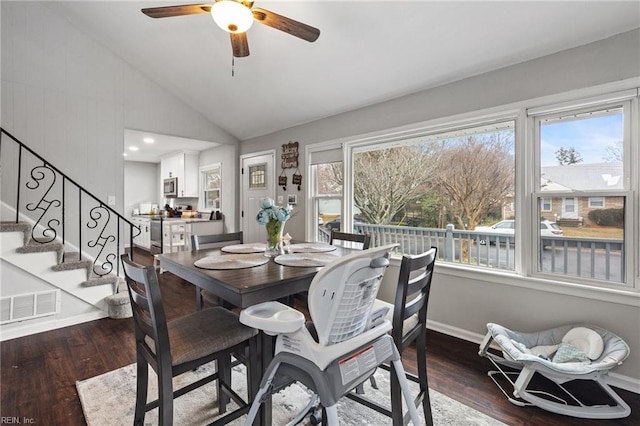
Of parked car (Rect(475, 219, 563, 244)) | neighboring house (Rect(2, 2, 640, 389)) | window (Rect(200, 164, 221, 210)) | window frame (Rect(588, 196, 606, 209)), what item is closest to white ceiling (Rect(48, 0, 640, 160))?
neighboring house (Rect(2, 2, 640, 389))

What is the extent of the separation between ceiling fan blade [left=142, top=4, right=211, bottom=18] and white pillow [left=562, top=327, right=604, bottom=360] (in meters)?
3.21

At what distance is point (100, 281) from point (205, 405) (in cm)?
217

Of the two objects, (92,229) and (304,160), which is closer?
(92,229)

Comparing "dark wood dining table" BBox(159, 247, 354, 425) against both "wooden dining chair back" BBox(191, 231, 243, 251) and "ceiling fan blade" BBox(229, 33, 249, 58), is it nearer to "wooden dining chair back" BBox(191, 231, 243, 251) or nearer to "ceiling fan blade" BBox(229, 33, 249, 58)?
"wooden dining chair back" BBox(191, 231, 243, 251)

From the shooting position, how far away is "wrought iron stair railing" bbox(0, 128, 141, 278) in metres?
3.30

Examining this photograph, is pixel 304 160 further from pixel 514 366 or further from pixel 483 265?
pixel 514 366

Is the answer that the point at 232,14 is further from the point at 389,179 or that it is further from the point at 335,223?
the point at 335,223

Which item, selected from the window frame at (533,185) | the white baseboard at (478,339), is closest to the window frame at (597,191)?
the window frame at (533,185)

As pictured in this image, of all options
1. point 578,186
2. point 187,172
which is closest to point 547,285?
point 578,186

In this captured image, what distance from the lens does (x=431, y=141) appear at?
3102mm

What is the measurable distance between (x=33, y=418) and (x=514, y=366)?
3.06 metres

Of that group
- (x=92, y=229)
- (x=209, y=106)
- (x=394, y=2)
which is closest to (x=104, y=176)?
(x=92, y=229)

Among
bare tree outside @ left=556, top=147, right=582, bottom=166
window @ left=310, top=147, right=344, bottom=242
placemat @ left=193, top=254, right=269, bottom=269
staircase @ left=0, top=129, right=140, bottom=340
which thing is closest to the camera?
placemat @ left=193, top=254, right=269, bottom=269

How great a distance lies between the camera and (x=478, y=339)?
102 inches
